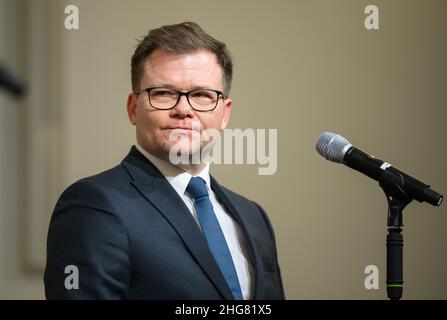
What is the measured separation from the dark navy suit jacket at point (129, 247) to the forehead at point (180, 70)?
24 centimetres

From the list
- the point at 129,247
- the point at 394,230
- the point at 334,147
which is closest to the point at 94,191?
the point at 129,247

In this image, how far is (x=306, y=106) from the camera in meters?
2.44

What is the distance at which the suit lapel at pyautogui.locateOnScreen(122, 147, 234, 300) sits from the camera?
4.77ft

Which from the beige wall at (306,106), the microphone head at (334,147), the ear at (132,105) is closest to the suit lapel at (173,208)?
the ear at (132,105)

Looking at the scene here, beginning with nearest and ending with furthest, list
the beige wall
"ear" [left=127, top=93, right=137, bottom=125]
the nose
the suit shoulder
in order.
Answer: the suit shoulder, the nose, "ear" [left=127, top=93, right=137, bottom=125], the beige wall

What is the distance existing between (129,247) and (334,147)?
463mm

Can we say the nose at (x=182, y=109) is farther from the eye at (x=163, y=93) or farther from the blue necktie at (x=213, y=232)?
the blue necktie at (x=213, y=232)

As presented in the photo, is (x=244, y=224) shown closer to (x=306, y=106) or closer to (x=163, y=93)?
(x=163, y=93)

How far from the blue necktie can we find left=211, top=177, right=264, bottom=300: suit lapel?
0.06 meters

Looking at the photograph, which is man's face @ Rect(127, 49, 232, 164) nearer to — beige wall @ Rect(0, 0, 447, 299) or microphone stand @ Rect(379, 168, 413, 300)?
microphone stand @ Rect(379, 168, 413, 300)

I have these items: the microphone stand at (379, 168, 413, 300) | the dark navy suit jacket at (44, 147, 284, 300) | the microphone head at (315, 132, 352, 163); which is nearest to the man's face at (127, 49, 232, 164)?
the dark navy suit jacket at (44, 147, 284, 300)

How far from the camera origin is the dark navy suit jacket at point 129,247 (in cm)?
139

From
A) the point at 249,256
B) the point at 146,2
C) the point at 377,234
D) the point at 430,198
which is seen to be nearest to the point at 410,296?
the point at 377,234

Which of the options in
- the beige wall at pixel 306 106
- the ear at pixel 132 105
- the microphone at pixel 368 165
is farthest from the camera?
the beige wall at pixel 306 106
